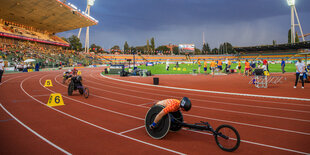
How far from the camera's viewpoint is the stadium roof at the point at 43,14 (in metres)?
44.0

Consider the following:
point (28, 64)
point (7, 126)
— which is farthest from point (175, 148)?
point (28, 64)

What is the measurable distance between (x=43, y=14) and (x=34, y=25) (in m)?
11.8

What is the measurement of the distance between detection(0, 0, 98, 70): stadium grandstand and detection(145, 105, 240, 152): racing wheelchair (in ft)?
123

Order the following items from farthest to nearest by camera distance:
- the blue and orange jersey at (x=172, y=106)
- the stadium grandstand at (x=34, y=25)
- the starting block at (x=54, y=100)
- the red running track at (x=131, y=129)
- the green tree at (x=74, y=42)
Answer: the green tree at (x=74, y=42) → the stadium grandstand at (x=34, y=25) → the starting block at (x=54, y=100) → the blue and orange jersey at (x=172, y=106) → the red running track at (x=131, y=129)

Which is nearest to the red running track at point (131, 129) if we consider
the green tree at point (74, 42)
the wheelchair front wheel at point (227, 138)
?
the wheelchair front wheel at point (227, 138)

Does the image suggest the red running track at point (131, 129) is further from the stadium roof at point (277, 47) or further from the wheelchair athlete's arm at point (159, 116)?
the stadium roof at point (277, 47)

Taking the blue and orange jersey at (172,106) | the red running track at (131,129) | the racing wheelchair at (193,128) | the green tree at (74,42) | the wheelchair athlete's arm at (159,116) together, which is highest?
the green tree at (74,42)

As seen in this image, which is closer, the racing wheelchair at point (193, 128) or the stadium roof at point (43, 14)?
the racing wheelchair at point (193, 128)

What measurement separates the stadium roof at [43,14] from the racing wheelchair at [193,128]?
49.9 m

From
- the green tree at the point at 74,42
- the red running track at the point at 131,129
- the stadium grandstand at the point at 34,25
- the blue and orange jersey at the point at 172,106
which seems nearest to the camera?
the red running track at the point at 131,129

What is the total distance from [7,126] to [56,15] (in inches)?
2215

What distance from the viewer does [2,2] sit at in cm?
4191

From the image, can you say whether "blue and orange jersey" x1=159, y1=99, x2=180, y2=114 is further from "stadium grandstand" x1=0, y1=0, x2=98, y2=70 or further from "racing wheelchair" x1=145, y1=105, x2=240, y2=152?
"stadium grandstand" x1=0, y1=0, x2=98, y2=70

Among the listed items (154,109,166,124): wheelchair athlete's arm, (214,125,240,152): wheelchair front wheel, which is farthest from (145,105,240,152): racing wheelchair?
(154,109,166,124): wheelchair athlete's arm
